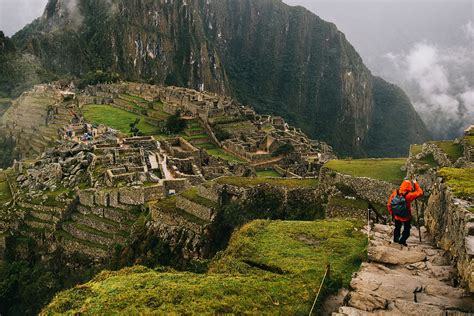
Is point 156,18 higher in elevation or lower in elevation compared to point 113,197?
higher

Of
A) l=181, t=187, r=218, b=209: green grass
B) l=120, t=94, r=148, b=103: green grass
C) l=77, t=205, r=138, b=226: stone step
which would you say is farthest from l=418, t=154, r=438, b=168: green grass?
l=120, t=94, r=148, b=103: green grass

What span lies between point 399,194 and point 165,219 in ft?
40.5

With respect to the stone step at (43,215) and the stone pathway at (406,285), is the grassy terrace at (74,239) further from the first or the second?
the stone pathway at (406,285)

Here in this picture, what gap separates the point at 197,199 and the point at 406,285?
1348 cm

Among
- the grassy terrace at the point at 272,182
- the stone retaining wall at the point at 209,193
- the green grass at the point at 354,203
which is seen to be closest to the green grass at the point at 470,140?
the green grass at the point at 354,203

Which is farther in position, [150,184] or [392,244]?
[150,184]

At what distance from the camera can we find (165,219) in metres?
21.6

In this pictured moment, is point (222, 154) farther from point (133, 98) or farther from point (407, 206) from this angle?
point (407, 206)

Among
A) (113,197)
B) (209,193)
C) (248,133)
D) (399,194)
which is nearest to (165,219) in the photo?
(209,193)

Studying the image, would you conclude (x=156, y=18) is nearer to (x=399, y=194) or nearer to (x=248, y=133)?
(x=248, y=133)

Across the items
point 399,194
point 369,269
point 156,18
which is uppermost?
point 156,18

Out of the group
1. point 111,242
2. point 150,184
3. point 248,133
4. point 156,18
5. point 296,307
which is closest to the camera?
point 296,307

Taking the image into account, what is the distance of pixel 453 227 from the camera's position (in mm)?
9438

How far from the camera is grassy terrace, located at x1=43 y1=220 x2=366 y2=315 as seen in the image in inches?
364
